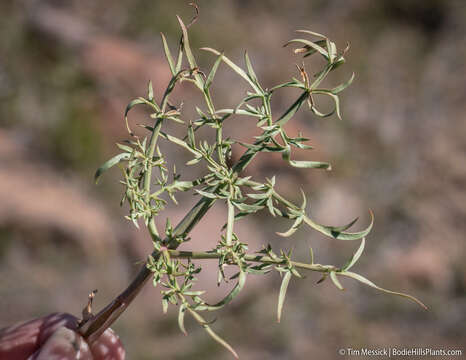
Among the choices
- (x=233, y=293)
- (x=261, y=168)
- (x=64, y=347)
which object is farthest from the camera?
(x=261, y=168)

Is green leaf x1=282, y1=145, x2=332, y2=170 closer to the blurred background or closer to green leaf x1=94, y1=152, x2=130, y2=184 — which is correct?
green leaf x1=94, y1=152, x2=130, y2=184

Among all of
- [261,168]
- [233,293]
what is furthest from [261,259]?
[261,168]

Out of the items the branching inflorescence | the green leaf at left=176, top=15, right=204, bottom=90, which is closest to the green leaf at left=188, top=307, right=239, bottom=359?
the branching inflorescence

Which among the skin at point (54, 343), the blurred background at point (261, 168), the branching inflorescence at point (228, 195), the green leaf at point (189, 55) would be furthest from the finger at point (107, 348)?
the blurred background at point (261, 168)

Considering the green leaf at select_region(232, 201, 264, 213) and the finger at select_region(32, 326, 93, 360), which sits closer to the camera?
the green leaf at select_region(232, 201, 264, 213)

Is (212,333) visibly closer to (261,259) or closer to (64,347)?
(261,259)
